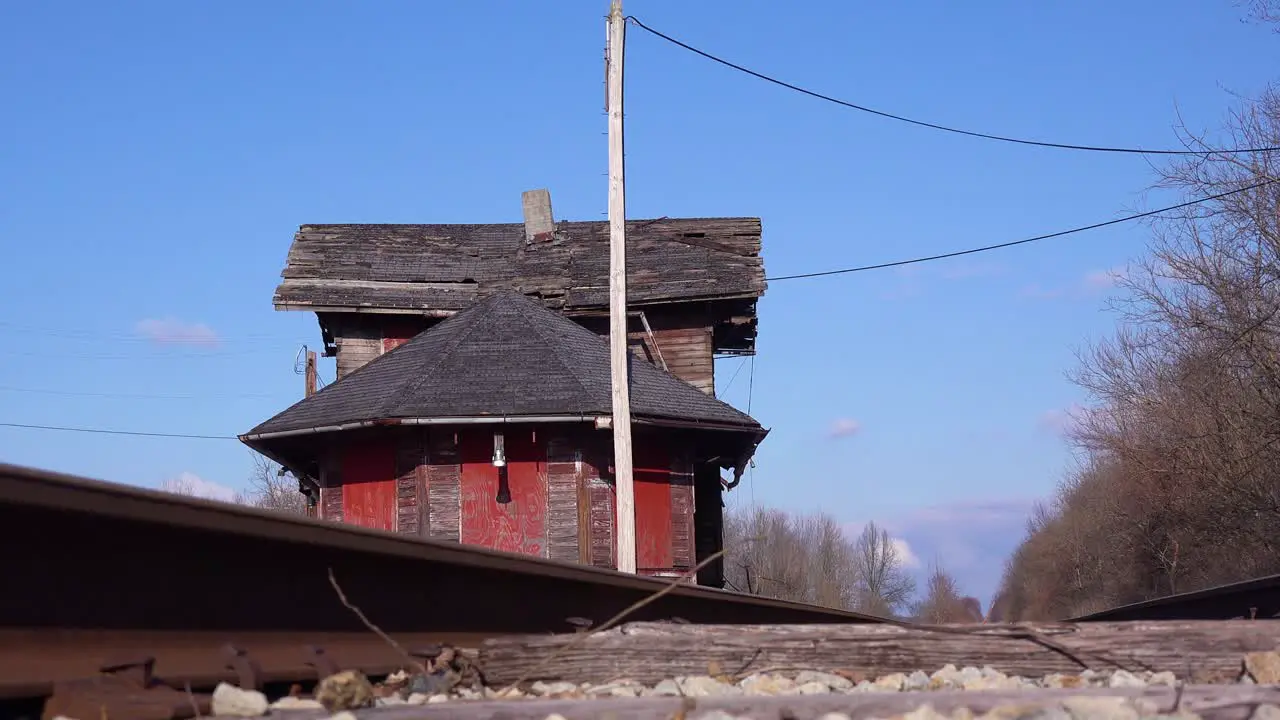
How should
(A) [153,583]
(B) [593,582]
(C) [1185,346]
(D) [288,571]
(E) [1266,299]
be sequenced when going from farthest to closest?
(C) [1185,346] → (E) [1266,299] → (B) [593,582] → (D) [288,571] → (A) [153,583]

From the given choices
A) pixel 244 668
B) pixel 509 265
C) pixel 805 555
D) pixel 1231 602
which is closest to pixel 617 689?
pixel 244 668

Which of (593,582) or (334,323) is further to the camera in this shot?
(334,323)

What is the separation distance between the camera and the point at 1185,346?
30078 millimetres

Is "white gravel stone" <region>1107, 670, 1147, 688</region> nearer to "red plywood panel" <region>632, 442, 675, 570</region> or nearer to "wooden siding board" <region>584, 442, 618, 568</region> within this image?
"wooden siding board" <region>584, 442, 618, 568</region>

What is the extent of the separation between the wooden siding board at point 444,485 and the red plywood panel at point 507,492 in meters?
0.13

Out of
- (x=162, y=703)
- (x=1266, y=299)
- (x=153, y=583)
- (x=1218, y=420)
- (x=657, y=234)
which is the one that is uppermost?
(x=657, y=234)

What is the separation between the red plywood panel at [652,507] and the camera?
20125 mm

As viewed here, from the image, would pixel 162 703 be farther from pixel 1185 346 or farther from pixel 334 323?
pixel 1185 346

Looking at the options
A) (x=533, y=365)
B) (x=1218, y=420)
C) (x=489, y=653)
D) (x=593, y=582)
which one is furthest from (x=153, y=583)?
(x=1218, y=420)

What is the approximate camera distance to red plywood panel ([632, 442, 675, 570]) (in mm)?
20125

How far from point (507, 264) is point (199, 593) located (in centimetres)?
2322

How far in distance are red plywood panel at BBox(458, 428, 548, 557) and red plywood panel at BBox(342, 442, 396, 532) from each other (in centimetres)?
128

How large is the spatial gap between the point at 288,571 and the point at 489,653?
0.82m

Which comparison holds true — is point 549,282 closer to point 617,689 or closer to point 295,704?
point 617,689
